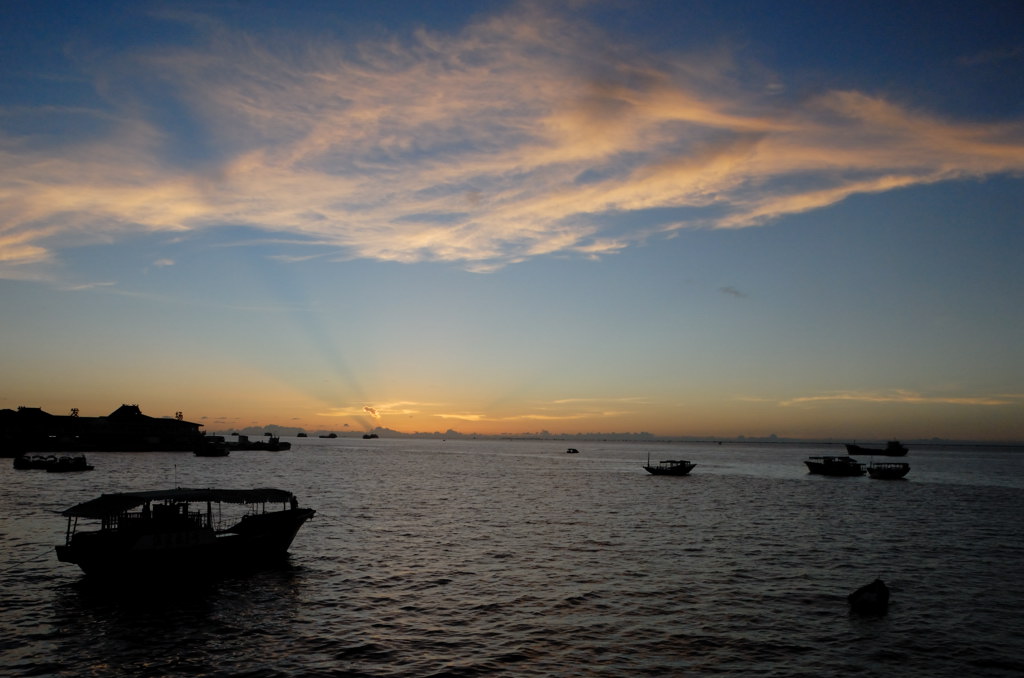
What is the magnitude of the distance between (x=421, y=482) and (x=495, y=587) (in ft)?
253

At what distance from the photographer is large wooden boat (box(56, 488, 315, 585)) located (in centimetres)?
3222

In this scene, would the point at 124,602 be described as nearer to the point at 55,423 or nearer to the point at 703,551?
the point at 703,551

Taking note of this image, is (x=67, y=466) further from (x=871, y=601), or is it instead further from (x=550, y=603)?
(x=871, y=601)

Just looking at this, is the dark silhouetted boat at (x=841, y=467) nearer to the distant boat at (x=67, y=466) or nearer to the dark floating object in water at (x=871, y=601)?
the dark floating object in water at (x=871, y=601)

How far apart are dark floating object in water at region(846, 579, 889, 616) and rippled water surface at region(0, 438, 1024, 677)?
2.31 ft

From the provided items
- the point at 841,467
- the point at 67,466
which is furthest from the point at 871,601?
the point at 67,466

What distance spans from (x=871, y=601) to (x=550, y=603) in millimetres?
15209

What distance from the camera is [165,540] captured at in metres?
33.5

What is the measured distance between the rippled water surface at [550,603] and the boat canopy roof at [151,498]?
4.00m

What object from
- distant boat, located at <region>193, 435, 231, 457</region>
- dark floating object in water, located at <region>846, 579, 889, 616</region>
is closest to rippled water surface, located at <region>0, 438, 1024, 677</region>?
dark floating object in water, located at <region>846, 579, 889, 616</region>

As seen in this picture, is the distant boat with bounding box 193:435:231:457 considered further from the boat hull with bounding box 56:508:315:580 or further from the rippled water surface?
the boat hull with bounding box 56:508:315:580

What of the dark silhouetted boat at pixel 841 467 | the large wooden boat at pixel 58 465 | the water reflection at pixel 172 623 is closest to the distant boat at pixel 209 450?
the large wooden boat at pixel 58 465

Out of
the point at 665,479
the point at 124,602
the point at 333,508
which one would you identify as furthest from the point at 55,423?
the point at 124,602

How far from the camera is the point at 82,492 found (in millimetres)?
72062
